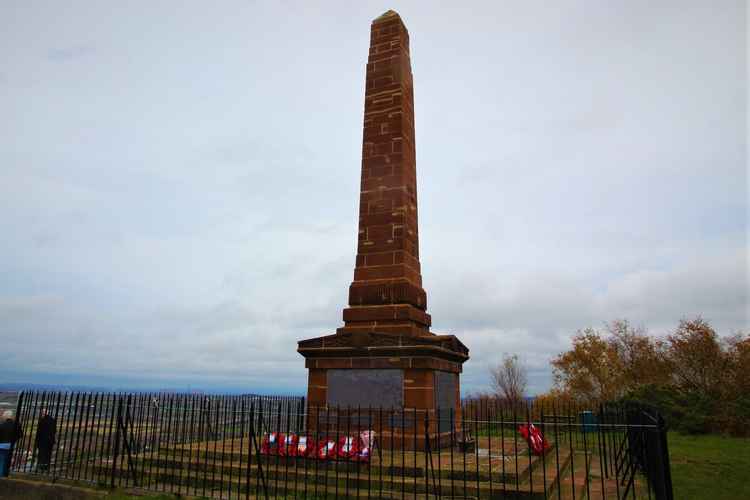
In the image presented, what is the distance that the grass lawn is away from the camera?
9.55 metres

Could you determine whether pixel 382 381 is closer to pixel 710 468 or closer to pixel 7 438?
pixel 710 468

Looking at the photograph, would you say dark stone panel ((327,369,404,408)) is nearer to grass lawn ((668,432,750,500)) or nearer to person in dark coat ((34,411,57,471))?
grass lawn ((668,432,750,500))

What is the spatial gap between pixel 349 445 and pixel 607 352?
3341 centimetres

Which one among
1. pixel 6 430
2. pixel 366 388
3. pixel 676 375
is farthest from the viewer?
pixel 676 375

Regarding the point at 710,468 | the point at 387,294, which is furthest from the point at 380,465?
the point at 710,468

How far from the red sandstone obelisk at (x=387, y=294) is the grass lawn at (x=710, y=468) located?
15.5 feet

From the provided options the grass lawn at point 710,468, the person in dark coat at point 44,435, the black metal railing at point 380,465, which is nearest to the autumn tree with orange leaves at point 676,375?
the grass lawn at point 710,468

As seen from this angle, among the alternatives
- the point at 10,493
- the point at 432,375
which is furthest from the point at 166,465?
the point at 432,375

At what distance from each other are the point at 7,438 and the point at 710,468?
16.0m

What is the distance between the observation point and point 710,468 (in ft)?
39.1

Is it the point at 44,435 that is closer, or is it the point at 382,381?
the point at 382,381

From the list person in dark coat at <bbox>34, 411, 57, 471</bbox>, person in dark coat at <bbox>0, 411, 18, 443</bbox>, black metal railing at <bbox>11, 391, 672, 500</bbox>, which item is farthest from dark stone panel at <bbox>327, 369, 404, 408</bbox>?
person in dark coat at <bbox>0, 411, 18, 443</bbox>

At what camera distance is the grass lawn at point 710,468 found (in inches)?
376

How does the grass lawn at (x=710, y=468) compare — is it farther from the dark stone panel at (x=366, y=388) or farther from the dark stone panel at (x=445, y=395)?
the dark stone panel at (x=366, y=388)
